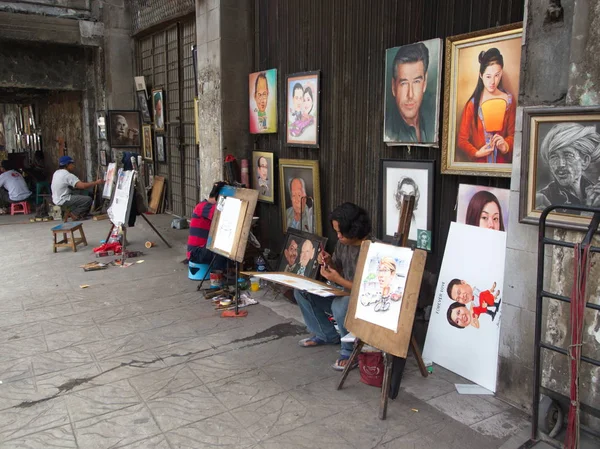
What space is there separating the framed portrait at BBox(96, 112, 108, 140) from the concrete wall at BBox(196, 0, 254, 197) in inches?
221

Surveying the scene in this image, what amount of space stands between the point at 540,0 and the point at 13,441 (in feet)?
14.5

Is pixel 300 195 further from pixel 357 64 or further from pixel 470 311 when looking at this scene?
pixel 470 311

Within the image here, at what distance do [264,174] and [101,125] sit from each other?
7.12m

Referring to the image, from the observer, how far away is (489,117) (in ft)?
13.6

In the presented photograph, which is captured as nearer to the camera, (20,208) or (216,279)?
(216,279)

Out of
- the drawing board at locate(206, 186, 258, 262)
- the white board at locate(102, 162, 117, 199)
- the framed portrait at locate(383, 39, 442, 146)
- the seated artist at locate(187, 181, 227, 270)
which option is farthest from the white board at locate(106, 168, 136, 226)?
the framed portrait at locate(383, 39, 442, 146)

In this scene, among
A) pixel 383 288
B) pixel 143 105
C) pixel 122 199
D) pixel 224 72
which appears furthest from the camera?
pixel 143 105

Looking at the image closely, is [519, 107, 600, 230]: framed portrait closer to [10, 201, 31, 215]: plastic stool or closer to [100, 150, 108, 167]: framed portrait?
[100, 150, 108, 167]: framed portrait

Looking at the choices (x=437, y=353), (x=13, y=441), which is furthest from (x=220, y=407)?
(x=437, y=353)

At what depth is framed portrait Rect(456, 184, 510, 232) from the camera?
4152mm

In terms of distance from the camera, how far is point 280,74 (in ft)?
22.6

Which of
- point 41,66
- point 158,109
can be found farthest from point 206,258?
point 41,66

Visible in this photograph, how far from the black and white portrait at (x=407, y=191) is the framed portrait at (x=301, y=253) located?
1055 mm

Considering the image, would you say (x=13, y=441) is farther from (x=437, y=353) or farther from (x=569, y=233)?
(x=569, y=233)
